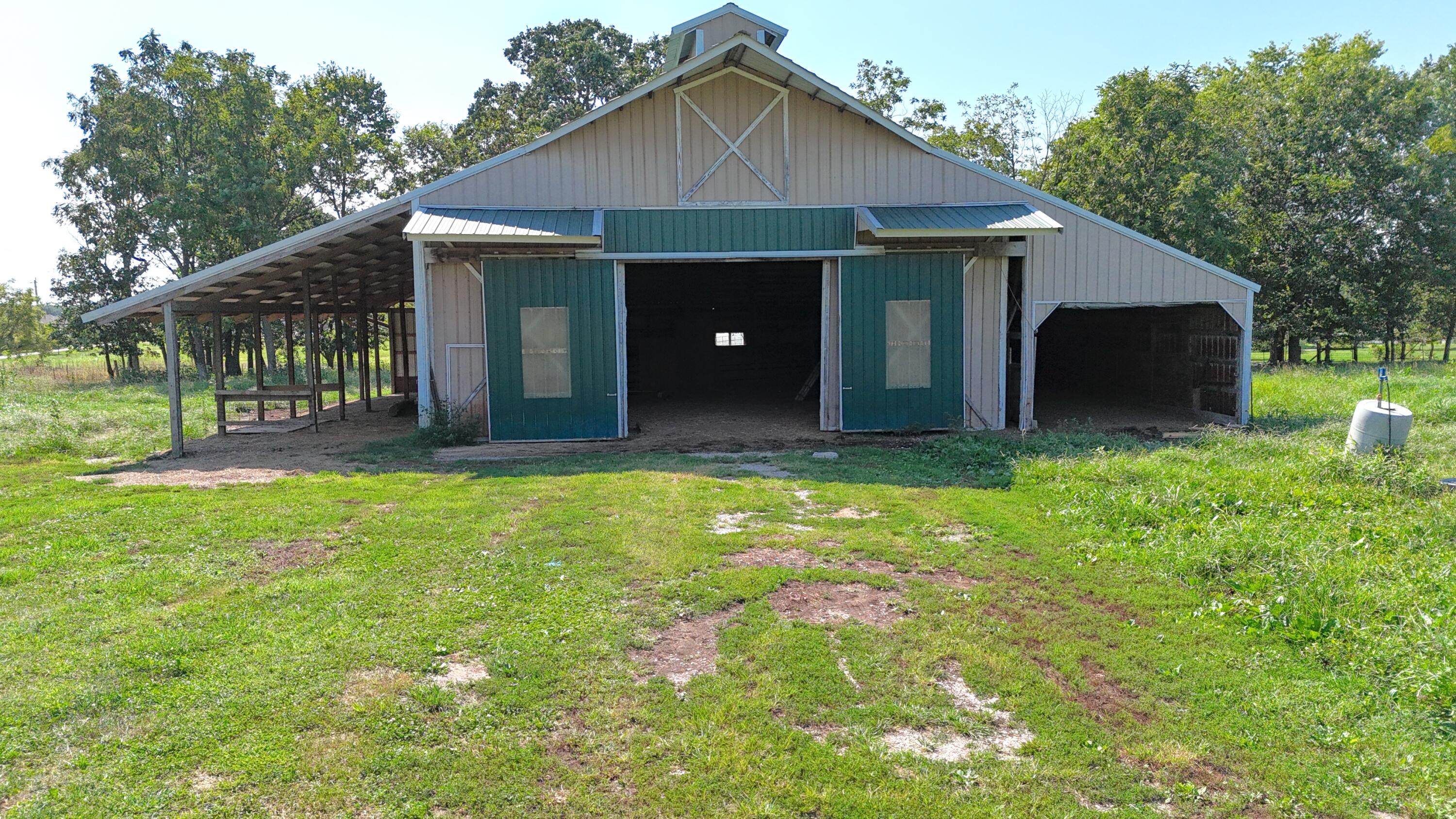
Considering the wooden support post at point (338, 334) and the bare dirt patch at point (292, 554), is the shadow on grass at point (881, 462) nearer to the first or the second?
the bare dirt patch at point (292, 554)

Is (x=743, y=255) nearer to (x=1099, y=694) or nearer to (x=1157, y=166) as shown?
(x=1099, y=694)

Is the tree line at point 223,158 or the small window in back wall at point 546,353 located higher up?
the tree line at point 223,158

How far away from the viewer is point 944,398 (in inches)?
539

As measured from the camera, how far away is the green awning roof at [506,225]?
38.7 feet

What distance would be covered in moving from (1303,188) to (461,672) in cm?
3185

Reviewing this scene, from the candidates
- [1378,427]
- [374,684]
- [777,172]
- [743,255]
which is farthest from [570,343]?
[1378,427]

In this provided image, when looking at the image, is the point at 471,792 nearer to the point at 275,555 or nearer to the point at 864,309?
the point at 275,555

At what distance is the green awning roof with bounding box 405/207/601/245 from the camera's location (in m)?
11.8

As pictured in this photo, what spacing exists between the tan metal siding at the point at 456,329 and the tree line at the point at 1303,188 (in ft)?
75.7

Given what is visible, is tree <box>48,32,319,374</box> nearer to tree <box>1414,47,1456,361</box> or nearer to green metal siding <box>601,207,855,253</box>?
green metal siding <box>601,207,855,253</box>

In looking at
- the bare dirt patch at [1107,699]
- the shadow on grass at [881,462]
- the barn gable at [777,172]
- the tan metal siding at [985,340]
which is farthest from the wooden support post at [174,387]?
the bare dirt patch at [1107,699]

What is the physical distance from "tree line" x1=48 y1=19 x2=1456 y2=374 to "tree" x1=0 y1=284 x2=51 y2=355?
3.36 feet

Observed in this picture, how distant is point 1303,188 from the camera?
27.9 meters

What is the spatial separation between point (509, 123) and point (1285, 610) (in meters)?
39.1
